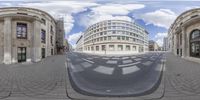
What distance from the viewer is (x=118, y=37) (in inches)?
140

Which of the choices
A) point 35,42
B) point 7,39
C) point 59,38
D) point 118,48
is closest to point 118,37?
point 118,48

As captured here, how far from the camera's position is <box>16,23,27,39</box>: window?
40.7 feet

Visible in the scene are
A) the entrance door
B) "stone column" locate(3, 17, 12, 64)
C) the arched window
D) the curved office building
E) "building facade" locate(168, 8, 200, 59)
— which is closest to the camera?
the curved office building

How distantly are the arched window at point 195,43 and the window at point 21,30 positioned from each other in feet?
44.6

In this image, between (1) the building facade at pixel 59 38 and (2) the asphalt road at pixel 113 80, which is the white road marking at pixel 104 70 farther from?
(1) the building facade at pixel 59 38

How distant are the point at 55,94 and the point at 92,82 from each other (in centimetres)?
86

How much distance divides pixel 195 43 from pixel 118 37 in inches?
439

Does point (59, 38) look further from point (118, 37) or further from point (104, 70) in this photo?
point (118, 37)

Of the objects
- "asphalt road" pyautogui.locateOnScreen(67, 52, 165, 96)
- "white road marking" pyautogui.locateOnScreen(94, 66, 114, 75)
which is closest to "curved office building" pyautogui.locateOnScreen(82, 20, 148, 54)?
"asphalt road" pyautogui.locateOnScreen(67, 52, 165, 96)

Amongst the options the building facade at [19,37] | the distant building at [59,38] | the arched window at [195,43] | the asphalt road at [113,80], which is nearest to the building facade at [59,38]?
the distant building at [59,38]

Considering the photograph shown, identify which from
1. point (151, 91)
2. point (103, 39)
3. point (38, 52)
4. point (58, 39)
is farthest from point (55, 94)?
point (58, 39)

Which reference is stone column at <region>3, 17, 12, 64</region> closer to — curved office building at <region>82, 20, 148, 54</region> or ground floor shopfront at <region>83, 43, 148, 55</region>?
curved office building at <region>82, 20, 148, 54</region>

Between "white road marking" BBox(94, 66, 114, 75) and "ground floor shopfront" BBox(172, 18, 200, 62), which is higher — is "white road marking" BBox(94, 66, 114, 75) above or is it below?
below

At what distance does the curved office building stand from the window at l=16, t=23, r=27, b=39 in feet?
34.4
